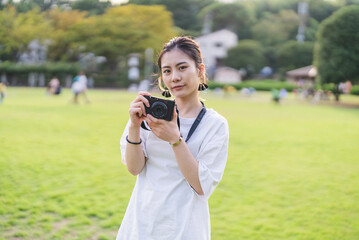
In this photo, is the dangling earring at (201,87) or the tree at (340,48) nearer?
the dangling earring at (201,87)

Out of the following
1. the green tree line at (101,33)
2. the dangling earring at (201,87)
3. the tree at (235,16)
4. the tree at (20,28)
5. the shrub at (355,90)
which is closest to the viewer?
the dangling earring at (201,87)

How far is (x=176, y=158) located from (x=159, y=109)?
9.4 inches

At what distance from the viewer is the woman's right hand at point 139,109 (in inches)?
63.0

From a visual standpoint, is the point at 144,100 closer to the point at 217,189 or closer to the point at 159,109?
the point at 159,109

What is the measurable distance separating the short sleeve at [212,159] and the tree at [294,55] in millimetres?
56134

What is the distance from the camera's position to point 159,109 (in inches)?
62.5

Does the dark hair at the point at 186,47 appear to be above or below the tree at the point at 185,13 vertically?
below

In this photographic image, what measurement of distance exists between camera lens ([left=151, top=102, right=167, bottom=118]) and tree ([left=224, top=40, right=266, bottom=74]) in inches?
2157

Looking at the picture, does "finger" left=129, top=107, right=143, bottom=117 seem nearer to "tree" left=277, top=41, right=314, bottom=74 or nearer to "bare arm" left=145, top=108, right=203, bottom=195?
"bare arm" left=145, top=108, right=203, bottom=195

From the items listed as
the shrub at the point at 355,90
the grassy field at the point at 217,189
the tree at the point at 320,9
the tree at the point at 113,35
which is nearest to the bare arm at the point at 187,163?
the grassy field at the point at 217,189

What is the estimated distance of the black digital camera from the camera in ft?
5.15

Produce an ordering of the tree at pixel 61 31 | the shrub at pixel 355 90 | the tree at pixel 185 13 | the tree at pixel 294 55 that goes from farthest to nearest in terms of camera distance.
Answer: the tree at pixel 185 13 < the tree at pixel 294 55 < the tree at pixel 61 31 < the shrub at pixel 355 90

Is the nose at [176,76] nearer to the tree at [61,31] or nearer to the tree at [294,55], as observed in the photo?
the tree at [61,31]

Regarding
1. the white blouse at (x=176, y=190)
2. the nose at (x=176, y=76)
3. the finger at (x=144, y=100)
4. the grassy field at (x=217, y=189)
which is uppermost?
the nose at (x=176, y=76)
